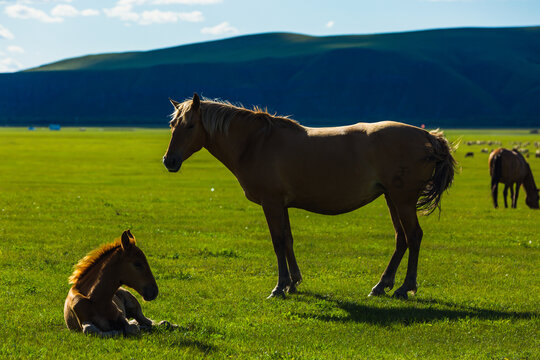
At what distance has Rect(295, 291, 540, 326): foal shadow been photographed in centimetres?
1023

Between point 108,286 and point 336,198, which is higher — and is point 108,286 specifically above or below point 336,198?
below

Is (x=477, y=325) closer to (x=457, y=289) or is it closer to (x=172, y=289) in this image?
(x=457, y=289)

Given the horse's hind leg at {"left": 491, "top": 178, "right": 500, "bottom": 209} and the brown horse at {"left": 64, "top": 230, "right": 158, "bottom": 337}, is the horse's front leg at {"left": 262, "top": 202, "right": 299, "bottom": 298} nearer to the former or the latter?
the brown horse at {"left": 64, "top": 230, "right": 158, "bottom": 337}

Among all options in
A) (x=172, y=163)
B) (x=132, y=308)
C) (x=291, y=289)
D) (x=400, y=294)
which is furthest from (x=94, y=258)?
(x=400, y=294)

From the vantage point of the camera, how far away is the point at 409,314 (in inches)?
414

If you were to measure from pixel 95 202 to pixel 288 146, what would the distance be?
1690 cm

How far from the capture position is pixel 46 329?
30.6 feet

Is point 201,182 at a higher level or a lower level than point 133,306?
lower

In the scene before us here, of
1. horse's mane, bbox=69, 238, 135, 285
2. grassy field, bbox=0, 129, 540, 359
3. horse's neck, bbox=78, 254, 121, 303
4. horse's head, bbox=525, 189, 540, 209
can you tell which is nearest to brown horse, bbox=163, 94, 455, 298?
grassy field, bbox=0, 129, 540, 359

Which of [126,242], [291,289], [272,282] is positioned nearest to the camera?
[126,242]

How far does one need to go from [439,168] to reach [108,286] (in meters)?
6.18

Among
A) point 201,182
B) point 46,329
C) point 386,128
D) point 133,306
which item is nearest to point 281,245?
point 386,128

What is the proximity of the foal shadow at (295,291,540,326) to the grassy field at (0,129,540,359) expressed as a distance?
3 centimetres

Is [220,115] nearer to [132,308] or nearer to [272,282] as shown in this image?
[272,282]
